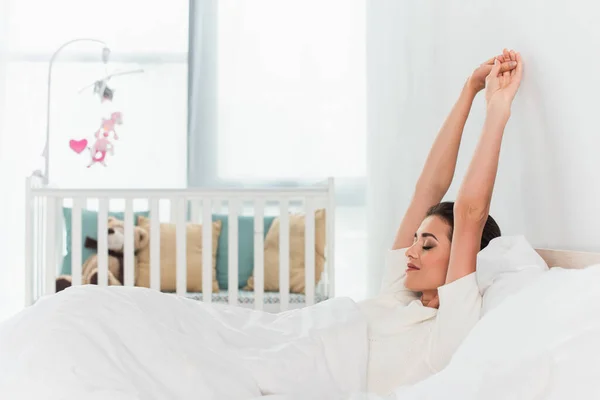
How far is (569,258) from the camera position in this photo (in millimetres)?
1207

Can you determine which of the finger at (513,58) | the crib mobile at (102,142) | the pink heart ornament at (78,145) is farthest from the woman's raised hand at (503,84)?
the pink heart ornament at (78,145)

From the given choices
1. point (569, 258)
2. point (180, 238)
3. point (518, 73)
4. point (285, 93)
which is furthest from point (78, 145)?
point (569, 258)

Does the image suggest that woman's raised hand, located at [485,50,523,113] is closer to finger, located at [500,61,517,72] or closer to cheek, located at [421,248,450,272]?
finger, located at [500,61,517,72]

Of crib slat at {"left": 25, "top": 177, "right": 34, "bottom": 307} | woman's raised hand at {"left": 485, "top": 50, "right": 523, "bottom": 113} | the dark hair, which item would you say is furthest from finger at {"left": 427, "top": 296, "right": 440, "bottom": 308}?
crib slat at {"left": 25, "top": 177, "right": 34, "bottom": 307}

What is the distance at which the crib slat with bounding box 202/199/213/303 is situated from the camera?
8.26 feet

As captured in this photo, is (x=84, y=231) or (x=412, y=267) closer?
(x=412, y=267)

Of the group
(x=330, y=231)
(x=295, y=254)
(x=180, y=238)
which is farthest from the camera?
(x=295, y=254)

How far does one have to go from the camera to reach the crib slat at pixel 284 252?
2543 millimetres

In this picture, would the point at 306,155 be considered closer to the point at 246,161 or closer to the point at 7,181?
the point at 246,161

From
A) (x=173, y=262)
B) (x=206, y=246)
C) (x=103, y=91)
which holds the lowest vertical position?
(x=173, y=262)

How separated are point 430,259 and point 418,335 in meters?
0.17

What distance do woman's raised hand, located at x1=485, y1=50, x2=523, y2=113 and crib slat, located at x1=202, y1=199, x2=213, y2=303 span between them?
1286 mm

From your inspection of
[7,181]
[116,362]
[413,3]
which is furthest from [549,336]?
[7,181]

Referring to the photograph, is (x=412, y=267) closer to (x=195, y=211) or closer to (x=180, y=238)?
(x=180, y=238)
